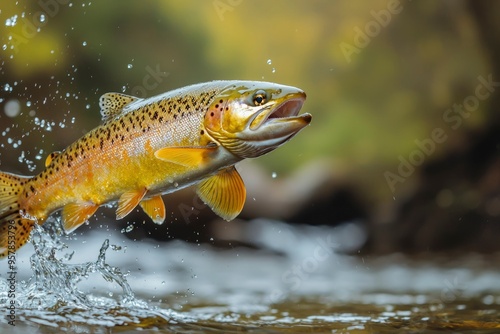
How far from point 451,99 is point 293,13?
156 cm

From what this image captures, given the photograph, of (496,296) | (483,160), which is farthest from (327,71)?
(496,296)

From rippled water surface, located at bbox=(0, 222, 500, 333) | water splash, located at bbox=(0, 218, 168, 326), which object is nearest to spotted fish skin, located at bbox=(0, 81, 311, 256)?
water splash, located at bbox=(0, 218, 168, 326)

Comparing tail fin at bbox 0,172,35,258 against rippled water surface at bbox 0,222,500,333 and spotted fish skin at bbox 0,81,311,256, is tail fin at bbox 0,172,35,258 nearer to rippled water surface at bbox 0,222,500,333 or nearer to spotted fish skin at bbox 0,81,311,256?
spotted fish skin at bbox 0,81,311,256

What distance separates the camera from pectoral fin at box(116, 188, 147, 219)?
2.15m

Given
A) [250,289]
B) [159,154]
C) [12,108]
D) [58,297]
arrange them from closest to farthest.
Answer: [159,154]
[58,297]
[250,289]
[12,108]

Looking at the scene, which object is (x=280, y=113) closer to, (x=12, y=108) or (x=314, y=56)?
(x=12, y=108)

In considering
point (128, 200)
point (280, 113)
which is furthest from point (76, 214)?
point (280, 113)

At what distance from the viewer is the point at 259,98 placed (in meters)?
2.05

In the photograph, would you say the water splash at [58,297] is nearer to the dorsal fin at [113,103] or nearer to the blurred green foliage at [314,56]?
the dorsal fin at [113,103]

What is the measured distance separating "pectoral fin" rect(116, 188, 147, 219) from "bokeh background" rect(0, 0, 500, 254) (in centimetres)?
405

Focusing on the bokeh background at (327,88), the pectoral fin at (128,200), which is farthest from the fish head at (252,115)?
the bokeh background at (327,88)

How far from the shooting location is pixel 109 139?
2256 millimetres

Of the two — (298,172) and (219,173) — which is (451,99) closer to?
(298,172)

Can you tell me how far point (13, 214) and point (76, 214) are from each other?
0.27 m
